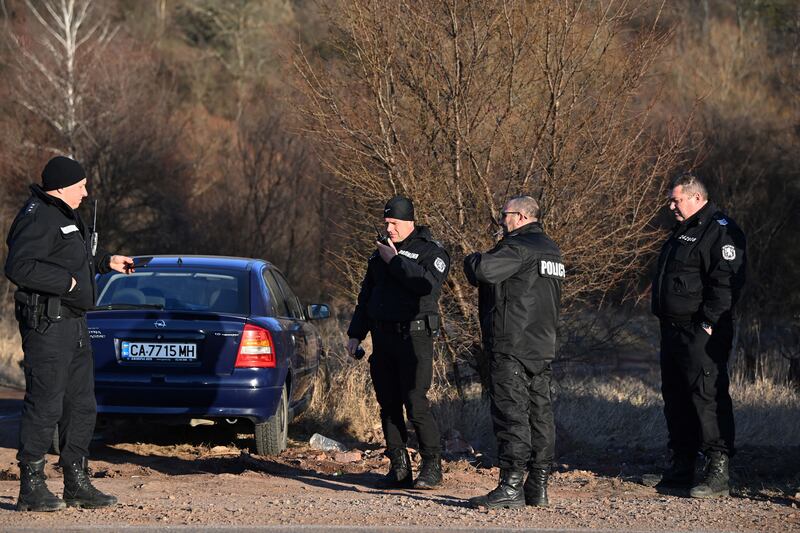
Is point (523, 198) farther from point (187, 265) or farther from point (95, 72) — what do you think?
point (95, 72)

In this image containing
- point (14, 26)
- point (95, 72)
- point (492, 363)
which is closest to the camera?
point (492, 363)

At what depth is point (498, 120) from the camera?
11500 mm

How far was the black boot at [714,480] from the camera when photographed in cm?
723

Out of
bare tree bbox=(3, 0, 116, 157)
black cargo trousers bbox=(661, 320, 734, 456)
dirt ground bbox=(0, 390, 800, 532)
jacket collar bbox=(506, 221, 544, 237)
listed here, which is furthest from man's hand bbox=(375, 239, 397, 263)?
bare tree bbox=(3, 0, 116, 157)

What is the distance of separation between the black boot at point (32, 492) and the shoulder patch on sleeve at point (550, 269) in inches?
117

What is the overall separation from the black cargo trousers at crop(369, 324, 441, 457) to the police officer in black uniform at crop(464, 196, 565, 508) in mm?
796

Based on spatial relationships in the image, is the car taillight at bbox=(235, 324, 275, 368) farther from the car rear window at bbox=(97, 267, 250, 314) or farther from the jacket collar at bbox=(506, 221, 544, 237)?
the jacket collar at bbox=(506, 221, 544, 237)

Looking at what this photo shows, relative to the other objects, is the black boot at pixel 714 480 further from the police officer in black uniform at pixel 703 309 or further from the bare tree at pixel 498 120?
the bare tree at pixel 498 120

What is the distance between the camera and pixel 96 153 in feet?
94.2

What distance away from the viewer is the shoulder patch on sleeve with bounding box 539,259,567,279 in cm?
654

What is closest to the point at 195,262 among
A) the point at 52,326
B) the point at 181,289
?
the point at 181,289

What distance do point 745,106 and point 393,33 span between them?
1805cm

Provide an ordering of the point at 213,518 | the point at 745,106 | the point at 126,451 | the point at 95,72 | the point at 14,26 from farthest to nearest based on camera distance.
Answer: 1. the point at 14,26
2. the point at 95,72
3. the point at 745,106
4. the point at 126,451
5. the point at 213,518

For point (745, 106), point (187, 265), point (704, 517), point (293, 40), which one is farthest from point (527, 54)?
point (745, 106)
